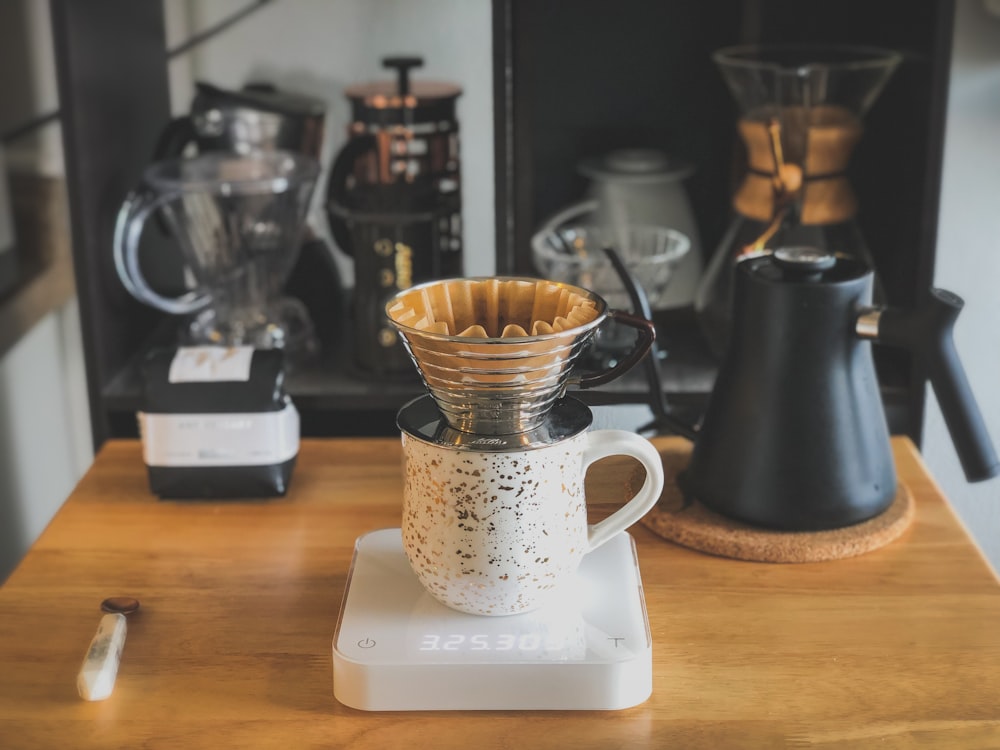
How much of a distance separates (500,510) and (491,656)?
0.09m

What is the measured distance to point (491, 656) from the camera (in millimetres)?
730

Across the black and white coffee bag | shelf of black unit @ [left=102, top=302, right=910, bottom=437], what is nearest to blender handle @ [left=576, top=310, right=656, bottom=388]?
the black and white coffee bag

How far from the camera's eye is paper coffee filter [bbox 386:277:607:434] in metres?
0.71

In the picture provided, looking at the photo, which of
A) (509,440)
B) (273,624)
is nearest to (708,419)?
(509,440)

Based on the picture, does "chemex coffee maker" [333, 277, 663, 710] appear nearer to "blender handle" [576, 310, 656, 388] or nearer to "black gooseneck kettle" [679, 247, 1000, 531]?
"blender handle" [576, 310, 656, 388]

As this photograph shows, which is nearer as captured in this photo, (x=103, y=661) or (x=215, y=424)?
(x=103, y=661)

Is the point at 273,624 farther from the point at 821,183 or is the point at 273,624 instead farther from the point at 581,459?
the point at 821,183

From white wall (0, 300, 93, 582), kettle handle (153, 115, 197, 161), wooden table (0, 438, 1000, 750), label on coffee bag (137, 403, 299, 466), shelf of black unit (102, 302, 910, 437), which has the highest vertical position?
kettle handle (153, 115, 197, 161)

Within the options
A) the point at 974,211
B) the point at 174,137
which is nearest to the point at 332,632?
the point at 174,137

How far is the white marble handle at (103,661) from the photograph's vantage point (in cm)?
74

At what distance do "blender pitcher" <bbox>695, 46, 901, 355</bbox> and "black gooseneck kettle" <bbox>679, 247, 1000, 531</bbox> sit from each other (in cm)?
39

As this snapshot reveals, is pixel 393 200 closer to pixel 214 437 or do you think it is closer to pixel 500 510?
pixel 214 437

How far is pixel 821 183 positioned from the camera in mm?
1309

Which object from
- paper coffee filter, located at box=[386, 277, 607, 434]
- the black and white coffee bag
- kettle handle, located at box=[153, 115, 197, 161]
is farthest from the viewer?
kettle handle, located at box=[153, 115, 197, 161]
